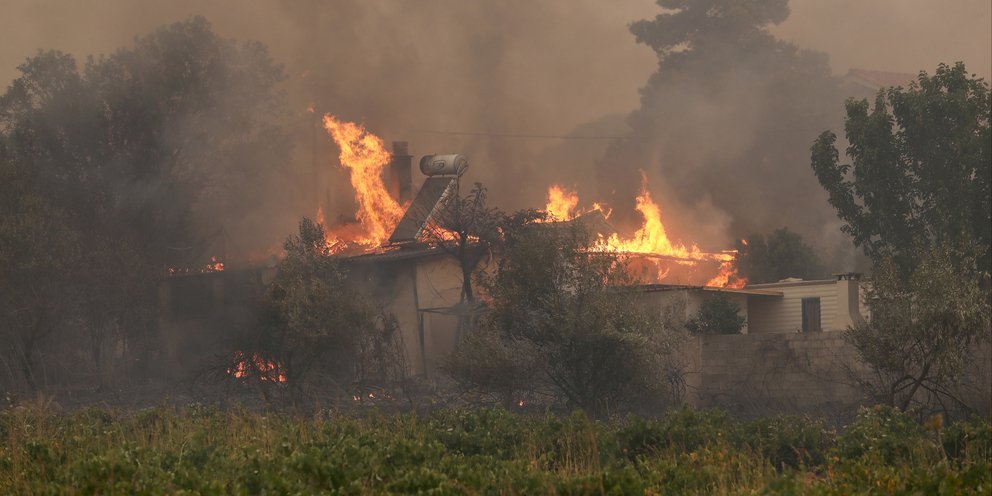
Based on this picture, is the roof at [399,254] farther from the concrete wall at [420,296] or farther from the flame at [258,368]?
the flame at [258,368]

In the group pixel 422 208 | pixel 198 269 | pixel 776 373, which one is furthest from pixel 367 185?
pixel 776 373

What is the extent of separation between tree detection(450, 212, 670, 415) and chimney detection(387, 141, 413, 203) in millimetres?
17620

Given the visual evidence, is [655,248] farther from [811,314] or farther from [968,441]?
[968,441]

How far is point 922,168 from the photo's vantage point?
37312mm

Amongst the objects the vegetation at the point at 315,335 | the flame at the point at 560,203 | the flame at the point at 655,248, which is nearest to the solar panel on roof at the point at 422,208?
the flame at the point at 655,248

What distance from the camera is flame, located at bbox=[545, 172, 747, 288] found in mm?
53981

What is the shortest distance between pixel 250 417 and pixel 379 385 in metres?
11.0

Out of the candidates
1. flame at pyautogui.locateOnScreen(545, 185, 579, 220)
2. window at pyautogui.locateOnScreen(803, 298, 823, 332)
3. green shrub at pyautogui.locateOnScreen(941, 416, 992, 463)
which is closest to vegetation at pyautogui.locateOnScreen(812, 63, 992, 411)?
window at pyautogui.locateOnScreen(803, 298, 823, 332)

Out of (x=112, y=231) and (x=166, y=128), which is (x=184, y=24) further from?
(x=112, y=231)

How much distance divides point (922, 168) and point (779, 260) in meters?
15.7

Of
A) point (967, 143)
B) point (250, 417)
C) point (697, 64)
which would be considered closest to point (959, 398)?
point (967, 143)

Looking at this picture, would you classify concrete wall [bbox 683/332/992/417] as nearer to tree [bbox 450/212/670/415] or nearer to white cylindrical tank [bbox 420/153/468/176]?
tree [bbox 450/212/670/415]

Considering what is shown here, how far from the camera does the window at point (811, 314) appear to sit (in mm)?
42000

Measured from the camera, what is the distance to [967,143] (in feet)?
116
